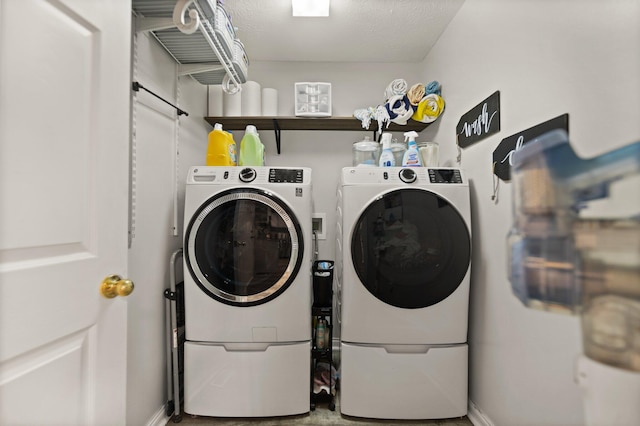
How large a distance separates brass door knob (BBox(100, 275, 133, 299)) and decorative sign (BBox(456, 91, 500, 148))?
1562 millimetres

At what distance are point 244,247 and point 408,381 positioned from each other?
3.71 ft

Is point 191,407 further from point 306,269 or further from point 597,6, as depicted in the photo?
point 597,6

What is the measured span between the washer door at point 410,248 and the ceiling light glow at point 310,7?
120cm

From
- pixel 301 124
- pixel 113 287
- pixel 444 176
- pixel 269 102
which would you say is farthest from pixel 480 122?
pixel 113 287

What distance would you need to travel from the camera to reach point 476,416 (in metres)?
1.54

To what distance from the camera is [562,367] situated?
1.00 m

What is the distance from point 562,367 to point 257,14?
91.6 inches

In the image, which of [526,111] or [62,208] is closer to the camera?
[62,208]

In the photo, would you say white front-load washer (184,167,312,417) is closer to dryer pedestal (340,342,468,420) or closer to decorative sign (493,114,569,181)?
dryer pedestal (340,342,468,420)

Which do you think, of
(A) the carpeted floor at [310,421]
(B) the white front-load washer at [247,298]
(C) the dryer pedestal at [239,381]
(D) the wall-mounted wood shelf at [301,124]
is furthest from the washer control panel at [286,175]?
(A) the carpeted floor at [310,421]

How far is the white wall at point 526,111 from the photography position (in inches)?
30.0

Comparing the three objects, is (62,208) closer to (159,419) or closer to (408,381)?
(159,419)

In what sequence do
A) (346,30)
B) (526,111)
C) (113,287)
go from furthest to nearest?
(346,30) → (526,111) → (113,287)

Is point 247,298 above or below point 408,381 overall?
above
